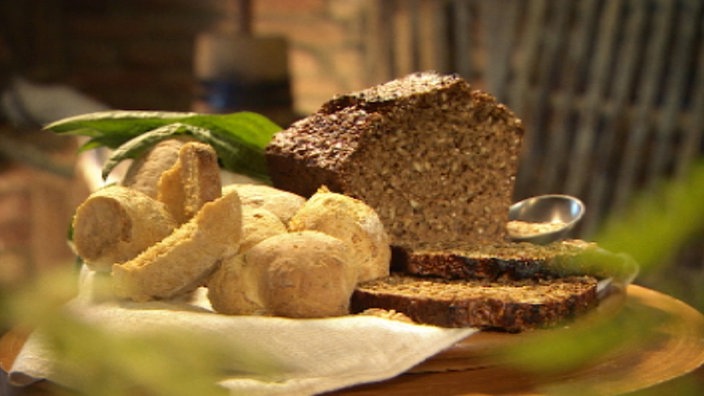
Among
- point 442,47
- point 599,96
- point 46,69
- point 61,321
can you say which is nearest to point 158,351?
point 61,321

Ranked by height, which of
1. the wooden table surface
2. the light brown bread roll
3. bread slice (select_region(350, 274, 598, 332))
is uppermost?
the light brown bread roll

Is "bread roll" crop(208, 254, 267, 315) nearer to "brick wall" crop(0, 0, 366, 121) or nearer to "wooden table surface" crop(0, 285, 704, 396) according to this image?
"wooden table surface" crop(0, 285, 704, 396)

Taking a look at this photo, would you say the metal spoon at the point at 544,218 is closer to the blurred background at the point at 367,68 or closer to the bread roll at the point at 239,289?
the bread roll at the point at 239,289

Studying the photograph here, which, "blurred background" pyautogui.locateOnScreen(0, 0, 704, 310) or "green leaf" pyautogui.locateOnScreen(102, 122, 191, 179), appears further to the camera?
"blurred background" pyautogui.locateOnScreen(0, 0, 704, 310)

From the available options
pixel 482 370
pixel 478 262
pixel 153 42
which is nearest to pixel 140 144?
pixel 478 262

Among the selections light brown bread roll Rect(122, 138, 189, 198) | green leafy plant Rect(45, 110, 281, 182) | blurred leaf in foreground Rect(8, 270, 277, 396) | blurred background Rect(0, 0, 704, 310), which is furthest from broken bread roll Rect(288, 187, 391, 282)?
blurred background Rect(0, 0, 704, 310)

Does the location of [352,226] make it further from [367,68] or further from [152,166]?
[367,68]

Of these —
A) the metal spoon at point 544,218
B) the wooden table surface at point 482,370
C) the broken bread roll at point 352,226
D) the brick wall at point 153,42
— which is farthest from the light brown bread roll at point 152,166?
the brick wall at point 153,42

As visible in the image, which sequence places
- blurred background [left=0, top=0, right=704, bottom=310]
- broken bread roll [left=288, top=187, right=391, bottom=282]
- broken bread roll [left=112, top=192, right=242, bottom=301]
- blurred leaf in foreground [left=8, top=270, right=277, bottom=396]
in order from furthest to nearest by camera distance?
1. blurred background [left=0, top=0, right=704, bottom=310]
2. broken bread roll [left=288, top=187, right=391, bottom=282]
3. broken bread roll [left=112, top=192, right=242, bottom=301]
4. blurred leaf in foreground [left=8, top=270, right=277, bottom=396]
